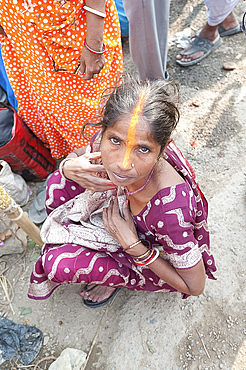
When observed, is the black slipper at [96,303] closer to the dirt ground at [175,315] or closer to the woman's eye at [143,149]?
the dirt ground at [175,315]

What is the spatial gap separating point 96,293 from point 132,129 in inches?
51.8

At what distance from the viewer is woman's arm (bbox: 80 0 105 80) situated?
1587 mm

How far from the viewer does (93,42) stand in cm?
167

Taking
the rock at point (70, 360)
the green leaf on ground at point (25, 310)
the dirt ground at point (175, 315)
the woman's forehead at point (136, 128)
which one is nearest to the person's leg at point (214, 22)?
the dirt ground at point (175, 315)

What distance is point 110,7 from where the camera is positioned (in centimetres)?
180

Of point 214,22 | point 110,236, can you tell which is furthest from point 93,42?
point 214,22

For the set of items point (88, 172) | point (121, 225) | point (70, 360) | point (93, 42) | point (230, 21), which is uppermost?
point (93, 42)

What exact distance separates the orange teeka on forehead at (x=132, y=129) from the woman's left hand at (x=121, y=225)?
432 millimetres

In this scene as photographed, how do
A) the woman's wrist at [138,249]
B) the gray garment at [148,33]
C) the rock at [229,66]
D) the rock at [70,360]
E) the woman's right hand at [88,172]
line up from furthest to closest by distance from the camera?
the rock at [229,66] → the gray garment at [148,33] → the rock at [70,360] → the woman's right hand at [88,172] → the woman's wrist at [138,249]

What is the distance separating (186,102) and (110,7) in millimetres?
1499

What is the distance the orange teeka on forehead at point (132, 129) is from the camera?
1.15 meters

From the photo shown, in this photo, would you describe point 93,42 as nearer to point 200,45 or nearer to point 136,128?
point 136,128

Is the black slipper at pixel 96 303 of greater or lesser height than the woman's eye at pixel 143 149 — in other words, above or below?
below

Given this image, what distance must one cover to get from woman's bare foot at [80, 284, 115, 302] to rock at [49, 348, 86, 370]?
32 cm
